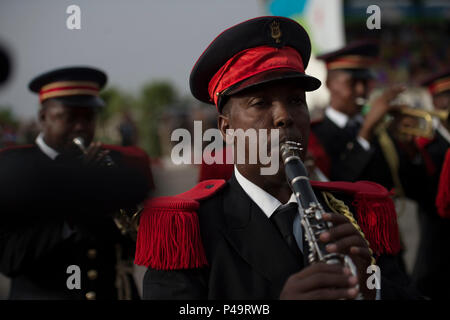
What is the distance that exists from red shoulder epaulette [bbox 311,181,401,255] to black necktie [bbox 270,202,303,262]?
0.23 m

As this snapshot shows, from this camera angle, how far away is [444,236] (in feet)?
14.2

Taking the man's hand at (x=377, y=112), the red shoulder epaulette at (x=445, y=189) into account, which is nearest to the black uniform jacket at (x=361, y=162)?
the man's hand at (x=377, y=112)

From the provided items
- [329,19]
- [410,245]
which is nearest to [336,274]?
[410,245]

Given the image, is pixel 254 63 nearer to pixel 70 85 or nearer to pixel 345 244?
pixel 345 244

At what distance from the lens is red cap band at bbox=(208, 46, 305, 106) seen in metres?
1.97

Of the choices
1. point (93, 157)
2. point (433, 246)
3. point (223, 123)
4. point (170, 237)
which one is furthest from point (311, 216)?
point (433, 246)

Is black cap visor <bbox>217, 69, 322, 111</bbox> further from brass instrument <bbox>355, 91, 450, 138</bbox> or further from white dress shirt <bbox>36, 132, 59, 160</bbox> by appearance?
brass instrument <bbox>355, 91, 450, 138</bbox>

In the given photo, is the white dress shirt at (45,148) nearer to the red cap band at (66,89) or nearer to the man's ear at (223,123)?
the red cap band at (66,89)

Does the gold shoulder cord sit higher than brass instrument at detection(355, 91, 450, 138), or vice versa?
brass instrument at detection(355, 91, 450, 138)

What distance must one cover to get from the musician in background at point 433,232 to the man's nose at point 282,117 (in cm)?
277

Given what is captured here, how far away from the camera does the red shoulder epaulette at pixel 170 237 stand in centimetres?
185

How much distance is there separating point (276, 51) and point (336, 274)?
3.09 feet

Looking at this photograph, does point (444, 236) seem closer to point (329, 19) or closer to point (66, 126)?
point (66, 126)

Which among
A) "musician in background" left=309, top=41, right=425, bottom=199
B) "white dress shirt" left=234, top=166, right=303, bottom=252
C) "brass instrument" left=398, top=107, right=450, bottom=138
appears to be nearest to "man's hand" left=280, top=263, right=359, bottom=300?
"white dress shirt" left=234, top=166, right=303, bottom=252
